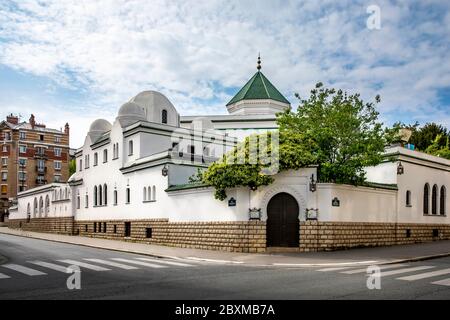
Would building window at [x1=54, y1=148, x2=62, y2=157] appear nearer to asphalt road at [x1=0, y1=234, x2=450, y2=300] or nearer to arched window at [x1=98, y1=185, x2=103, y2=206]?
arched window at [x1=98, y1=185, x2=103, y2=206]

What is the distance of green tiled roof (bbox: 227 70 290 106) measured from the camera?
1841 inches

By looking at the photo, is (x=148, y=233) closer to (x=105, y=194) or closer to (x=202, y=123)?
(x=105, y=194)

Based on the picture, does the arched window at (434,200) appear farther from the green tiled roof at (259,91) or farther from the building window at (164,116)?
the building window at (164,116)

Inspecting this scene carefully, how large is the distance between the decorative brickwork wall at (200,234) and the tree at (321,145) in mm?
1788

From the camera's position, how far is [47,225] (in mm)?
51500

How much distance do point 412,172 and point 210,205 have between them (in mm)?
13187

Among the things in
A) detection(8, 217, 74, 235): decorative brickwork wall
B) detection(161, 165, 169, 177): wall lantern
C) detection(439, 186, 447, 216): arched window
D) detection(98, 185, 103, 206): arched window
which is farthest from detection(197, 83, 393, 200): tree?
detection(8, 217, 74, 235): decorative brickwork wall

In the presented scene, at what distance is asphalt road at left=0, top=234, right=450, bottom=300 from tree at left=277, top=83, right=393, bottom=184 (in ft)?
22.2

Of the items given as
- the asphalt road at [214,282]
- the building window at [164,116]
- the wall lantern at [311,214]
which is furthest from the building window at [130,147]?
the asphalt road at [214,282]

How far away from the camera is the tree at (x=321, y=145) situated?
68.4 feet

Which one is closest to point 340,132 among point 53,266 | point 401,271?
point 401,271

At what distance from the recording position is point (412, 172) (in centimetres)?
2827
